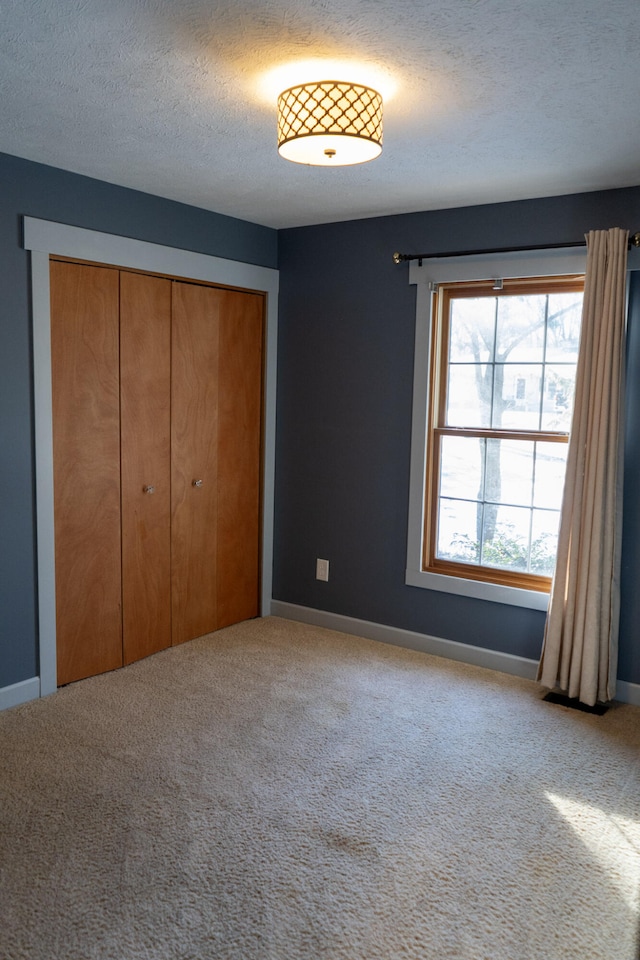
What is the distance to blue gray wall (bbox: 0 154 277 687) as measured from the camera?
317 centimetres

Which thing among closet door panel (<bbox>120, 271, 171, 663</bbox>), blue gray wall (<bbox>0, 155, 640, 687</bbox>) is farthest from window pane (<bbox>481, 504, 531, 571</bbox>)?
closet door panel (<bbox>120, 271, 171, 663</bbox>)

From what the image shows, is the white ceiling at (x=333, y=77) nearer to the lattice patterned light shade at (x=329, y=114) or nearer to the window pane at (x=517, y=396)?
the lattice patterned light shade at (x=329, y=114)

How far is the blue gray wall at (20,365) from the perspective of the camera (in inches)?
125

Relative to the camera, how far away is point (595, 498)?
3.36 metres

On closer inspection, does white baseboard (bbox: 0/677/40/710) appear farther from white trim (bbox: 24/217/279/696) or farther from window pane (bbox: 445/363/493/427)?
window pane (bbox: 445/363/493/427)

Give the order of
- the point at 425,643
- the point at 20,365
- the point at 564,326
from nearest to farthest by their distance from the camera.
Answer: the point at 20,365
the point at 564,326
the point at 425,643

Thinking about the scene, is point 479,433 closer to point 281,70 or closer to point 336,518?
point 336,518

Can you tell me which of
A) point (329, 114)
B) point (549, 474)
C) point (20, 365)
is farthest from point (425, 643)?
point (329, 114)

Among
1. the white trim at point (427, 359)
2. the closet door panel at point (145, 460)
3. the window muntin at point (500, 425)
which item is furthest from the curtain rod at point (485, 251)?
the closet door panel at point (145, 460)

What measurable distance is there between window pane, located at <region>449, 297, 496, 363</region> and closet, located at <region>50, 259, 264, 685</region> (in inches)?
46.9

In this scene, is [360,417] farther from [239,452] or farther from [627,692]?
[627,692]

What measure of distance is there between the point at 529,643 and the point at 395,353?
1681 millimetres

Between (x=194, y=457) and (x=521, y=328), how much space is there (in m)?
1.86

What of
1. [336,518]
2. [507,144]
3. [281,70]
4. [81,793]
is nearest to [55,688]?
[81,793]
